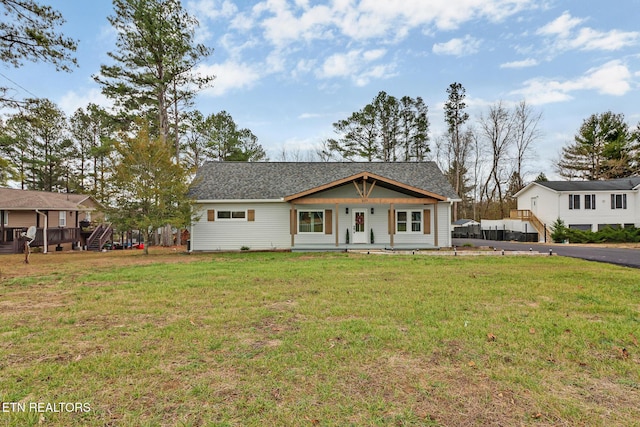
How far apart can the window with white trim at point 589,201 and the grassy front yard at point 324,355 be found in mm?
22640

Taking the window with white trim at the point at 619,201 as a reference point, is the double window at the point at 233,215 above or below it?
below

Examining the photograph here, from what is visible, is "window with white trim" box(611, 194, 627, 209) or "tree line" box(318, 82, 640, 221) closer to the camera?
"window with white trim" box(611, 194, 627, 209)

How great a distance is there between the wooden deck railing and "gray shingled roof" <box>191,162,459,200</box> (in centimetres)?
1190

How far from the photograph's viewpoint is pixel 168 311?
17.4 feet

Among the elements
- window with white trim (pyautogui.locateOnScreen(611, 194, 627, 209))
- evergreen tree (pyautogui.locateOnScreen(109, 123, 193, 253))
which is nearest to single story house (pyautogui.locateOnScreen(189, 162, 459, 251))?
evergreen tree (pyautogui.locateOnScreen(109, 123, 193, 253))

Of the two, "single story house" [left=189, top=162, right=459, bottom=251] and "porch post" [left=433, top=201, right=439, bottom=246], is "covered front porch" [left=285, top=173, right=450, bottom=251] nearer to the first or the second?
"single story house" [left=189, top=162, right=459, bottom=251]

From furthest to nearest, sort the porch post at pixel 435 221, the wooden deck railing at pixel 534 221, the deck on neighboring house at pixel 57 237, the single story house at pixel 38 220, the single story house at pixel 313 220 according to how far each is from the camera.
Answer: the wooden deck railing at pixel 534 221 < the single story house at pixel 38 220 < the deck on neighboring house at pixel 57 237 < the single story house at pixel 313 220 < the porch post at pixel 435 221

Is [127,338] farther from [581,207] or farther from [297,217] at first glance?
[581,207]

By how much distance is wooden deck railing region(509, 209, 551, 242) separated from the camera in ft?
79.7

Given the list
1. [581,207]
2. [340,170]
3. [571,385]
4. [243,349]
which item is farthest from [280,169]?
[581,207]

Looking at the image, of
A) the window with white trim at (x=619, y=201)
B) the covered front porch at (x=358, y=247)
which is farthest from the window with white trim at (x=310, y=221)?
the window with white trim at (x=619, y=201)

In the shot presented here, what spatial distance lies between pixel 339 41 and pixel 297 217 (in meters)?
10.6

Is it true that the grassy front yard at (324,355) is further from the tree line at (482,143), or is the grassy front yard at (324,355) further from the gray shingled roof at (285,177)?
the tree line at (482,143)

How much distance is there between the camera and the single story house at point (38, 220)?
19047 millimetres
